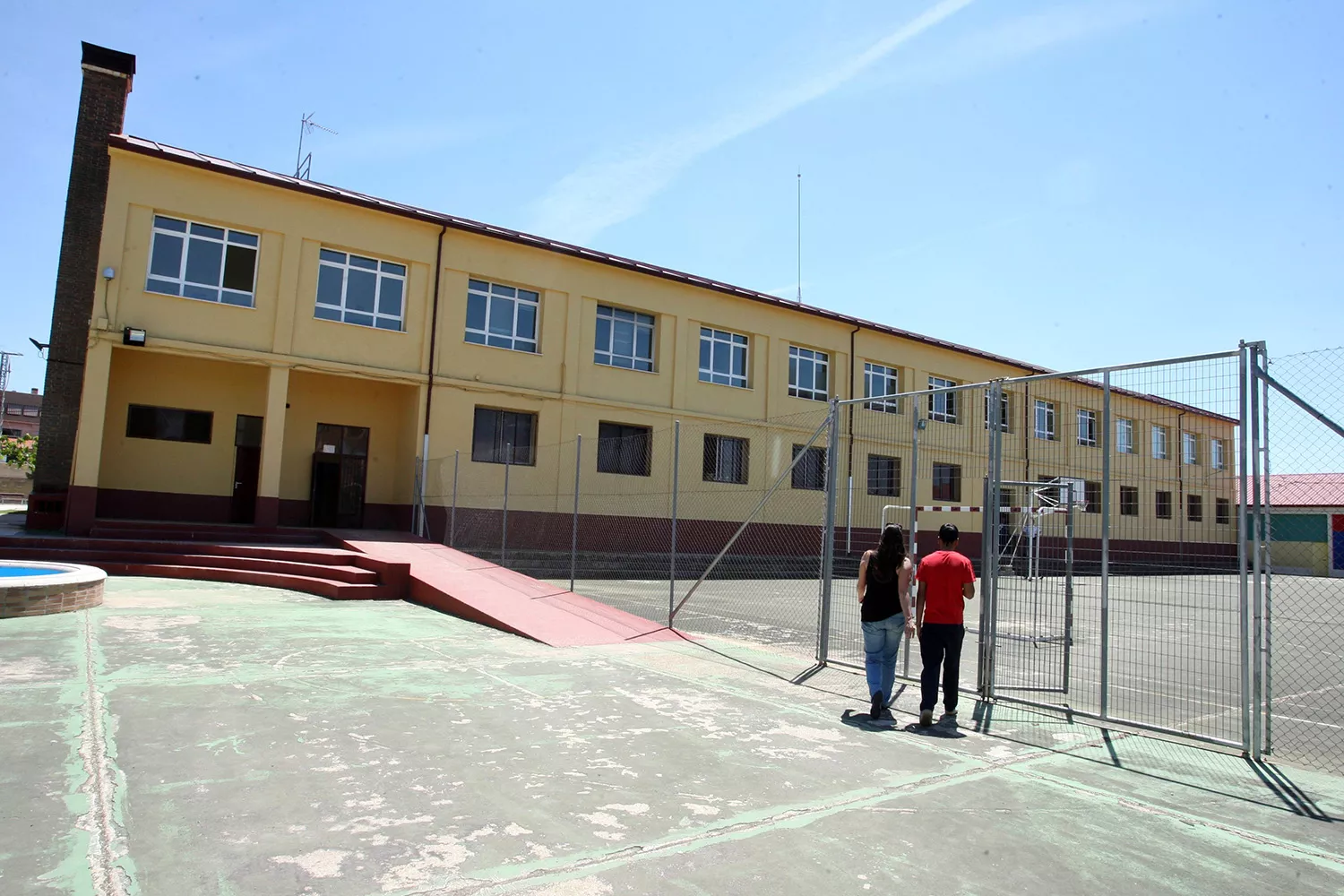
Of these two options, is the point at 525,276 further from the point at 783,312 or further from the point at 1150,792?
the point at 1150,792

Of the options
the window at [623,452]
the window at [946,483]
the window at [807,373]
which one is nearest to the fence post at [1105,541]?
the window at [946,483]

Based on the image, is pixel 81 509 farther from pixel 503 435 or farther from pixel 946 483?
pixel 946 483

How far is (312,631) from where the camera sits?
958 centimetres

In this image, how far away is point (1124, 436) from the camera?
7891mm

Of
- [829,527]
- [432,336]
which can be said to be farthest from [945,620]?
[432,336]

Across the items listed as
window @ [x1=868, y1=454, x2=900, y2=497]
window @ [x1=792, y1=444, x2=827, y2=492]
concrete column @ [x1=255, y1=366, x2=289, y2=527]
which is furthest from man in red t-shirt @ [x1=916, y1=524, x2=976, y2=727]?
window @ [x1=792, y1=444, x2=827, y2=492]

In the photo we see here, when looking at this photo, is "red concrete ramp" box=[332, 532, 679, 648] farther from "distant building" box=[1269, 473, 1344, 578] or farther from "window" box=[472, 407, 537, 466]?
"distant building" box=[1269, 473, 1344, 578]

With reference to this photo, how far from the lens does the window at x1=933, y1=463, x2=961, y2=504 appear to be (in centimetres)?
1989

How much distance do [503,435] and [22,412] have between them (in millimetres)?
106859

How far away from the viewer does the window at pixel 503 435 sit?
2103cm

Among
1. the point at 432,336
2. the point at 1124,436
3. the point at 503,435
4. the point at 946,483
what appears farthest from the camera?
the point at 503,435

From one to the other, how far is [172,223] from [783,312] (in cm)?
1655

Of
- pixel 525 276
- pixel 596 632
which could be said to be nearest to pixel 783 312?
pixel 525 276

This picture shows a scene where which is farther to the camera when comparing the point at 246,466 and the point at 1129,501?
the point at 246,466
